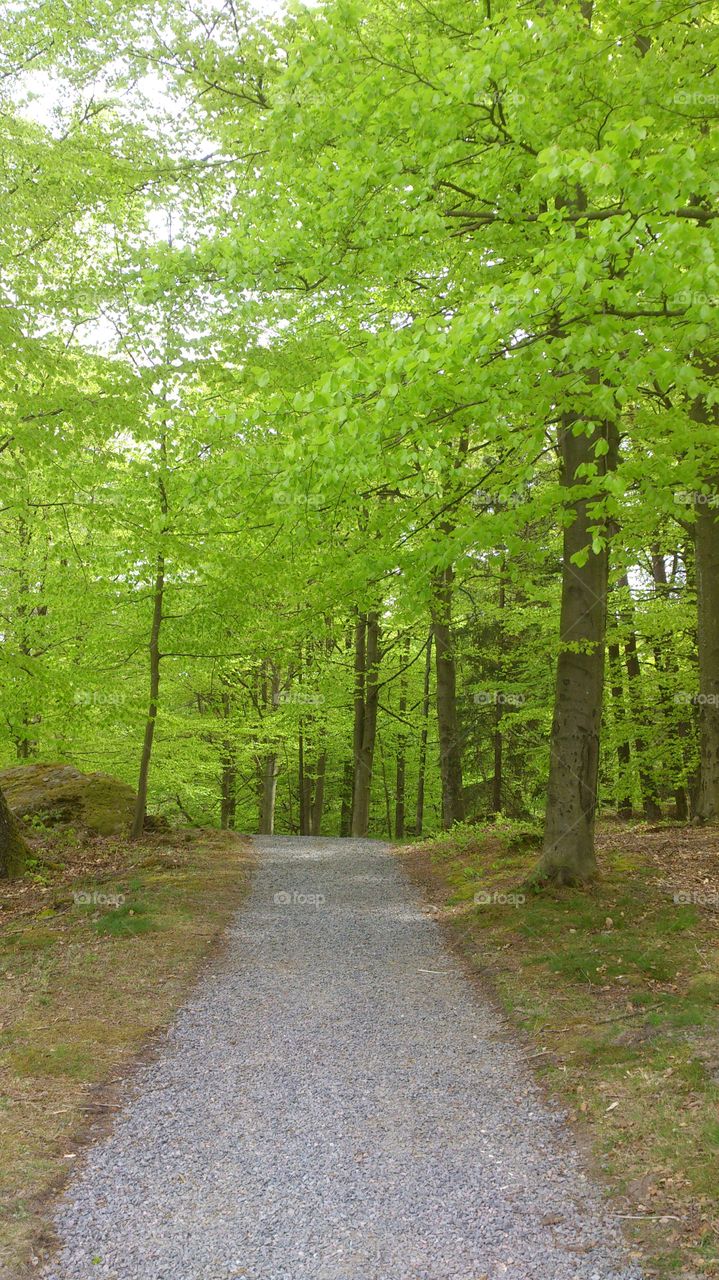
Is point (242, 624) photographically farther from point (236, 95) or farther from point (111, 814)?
point (236, 95)

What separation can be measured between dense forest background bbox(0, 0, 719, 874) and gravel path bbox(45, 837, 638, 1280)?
3858 mm

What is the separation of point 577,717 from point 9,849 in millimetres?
7984

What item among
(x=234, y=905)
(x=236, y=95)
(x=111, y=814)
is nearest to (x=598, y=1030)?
(x=234, y=905)

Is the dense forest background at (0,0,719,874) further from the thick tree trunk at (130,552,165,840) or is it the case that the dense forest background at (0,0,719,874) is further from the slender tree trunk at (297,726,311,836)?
the slender tree trunk at (297,726,311,836)

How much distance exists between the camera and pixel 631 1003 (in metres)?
6.14

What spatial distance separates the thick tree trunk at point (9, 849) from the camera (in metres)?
11.1

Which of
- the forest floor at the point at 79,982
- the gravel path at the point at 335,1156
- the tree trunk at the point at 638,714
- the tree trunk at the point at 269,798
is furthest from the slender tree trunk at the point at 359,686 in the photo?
the gravel path at the point at 335,1156

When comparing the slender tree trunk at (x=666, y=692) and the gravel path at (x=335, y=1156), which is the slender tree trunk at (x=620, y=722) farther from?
the gravel path at (x=335, y=1156)

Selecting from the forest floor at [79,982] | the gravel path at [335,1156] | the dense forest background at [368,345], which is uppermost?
the dense forest background at [368,345]

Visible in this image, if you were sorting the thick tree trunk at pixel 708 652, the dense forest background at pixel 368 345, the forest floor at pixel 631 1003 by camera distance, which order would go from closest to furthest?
the forest floor at pixel 631 1003 → the dense forest background at pixel 368 345 → the thick tree trunk at pixel 708 652

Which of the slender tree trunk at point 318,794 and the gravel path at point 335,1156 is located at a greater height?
the slender tree trunk at point 318,794

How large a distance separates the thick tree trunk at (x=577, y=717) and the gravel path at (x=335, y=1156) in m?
2.44

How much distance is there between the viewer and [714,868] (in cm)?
962

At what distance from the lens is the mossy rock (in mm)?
14961
